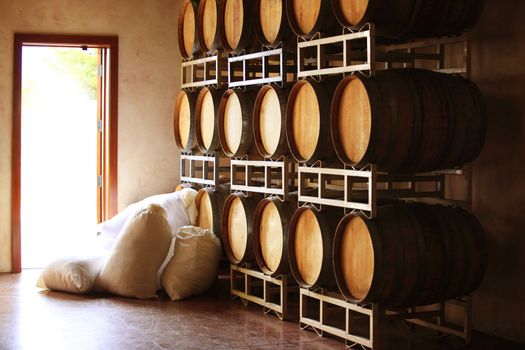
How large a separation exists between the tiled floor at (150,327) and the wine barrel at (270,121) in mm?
1299

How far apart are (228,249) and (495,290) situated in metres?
2.26

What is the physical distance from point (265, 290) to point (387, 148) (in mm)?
1933

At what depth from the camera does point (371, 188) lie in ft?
16.0

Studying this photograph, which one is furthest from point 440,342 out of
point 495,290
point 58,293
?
point 58,293

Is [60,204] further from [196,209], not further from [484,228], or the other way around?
[484,228]

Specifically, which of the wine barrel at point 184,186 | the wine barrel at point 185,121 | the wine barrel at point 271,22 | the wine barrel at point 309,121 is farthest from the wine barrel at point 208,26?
the wine barrel at point 309,121

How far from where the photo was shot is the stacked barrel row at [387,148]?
4.84m

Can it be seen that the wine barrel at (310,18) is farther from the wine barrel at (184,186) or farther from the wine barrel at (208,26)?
the wine barrel at (184,186)

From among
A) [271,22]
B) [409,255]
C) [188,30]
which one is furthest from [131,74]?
[409,255]

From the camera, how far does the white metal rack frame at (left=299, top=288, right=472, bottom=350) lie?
A: 503cm

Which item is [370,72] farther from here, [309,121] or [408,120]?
[309,121]

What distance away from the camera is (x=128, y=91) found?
8398mm

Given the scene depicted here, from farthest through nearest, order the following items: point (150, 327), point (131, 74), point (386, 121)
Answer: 1. point (131, 74)
2. point (150, 327)
3. point (386, 121)

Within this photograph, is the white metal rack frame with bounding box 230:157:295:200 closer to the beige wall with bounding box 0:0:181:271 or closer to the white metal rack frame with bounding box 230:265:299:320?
the white metal rack frame with bounding box 230:265:299:320
